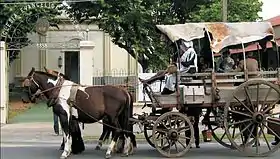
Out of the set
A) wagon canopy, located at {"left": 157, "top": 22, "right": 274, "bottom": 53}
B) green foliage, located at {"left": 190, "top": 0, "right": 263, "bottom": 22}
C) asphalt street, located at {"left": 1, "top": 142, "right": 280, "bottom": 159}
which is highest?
green foliage, located at {"left": 190, "top": 0, "right": 263, "bottom": 22}

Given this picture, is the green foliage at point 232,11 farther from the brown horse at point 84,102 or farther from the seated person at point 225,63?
the brown horse at point 84,102

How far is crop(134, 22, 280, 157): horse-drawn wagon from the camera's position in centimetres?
1229

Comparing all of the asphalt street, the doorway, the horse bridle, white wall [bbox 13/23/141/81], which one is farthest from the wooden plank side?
the doorway

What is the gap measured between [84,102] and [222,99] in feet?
10.2

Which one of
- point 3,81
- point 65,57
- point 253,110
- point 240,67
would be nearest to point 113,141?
point 253,110

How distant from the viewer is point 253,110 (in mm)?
12469

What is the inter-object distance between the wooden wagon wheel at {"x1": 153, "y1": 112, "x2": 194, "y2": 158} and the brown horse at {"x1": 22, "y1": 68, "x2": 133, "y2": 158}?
2.65 feet

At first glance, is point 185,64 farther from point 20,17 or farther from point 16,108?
point 20,17

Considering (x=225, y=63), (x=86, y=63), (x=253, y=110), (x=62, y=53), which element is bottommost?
(x=253, y=110)

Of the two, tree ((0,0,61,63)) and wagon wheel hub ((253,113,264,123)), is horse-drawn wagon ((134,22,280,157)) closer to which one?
wagon wheel hub ((253,113,264,123))

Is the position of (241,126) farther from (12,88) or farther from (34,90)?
(12,88)

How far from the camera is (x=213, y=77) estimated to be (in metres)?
12.5

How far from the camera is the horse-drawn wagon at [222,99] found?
12.3m

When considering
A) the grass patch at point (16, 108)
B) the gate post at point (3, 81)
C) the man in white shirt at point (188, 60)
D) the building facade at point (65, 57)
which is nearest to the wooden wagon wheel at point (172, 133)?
the man in white shirt at point (188, 60)
